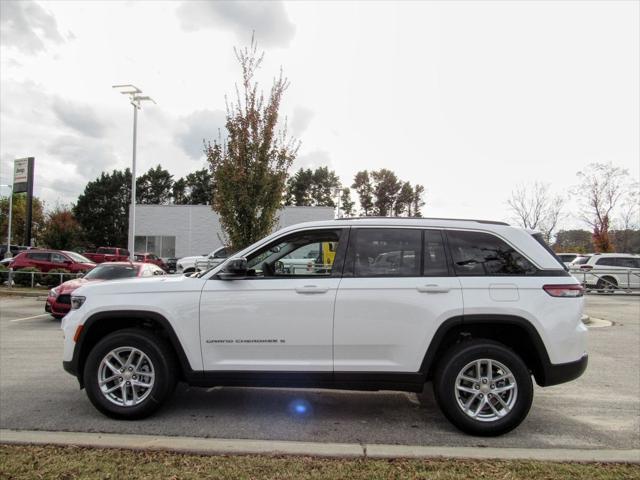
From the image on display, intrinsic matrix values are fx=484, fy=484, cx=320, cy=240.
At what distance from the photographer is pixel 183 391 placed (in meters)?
5.48

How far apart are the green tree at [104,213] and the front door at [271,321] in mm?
63685

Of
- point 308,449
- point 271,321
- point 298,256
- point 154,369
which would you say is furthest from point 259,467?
A: point 298,256

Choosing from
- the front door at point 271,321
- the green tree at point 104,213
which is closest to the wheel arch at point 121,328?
the front door at point 271,321

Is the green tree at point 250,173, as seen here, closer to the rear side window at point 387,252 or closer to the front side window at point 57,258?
the rear side window at point 387,252

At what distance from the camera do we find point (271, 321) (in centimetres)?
427

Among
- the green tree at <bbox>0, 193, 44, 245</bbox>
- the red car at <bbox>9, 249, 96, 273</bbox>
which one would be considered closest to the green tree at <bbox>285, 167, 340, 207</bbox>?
the green tree at <bbox>0, 193, 44, 245</bbox>

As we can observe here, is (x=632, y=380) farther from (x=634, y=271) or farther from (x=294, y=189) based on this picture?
(x=294, y=189)

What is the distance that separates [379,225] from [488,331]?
1382 millimetres

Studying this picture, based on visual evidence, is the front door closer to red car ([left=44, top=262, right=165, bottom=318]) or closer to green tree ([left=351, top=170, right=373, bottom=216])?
red car ([left=44, top=262, right=165, bottom=318])

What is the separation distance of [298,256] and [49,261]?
821 inches

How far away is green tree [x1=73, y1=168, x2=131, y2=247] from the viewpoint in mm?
63562

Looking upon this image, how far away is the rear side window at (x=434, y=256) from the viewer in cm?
432

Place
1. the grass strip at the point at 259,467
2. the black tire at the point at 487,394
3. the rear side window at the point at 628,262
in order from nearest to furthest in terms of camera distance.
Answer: the grass strip at the point at 259,467, the black tire at the point at 487,394, the rear side window at the point at 628,262

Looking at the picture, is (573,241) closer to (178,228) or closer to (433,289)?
(178,228)
